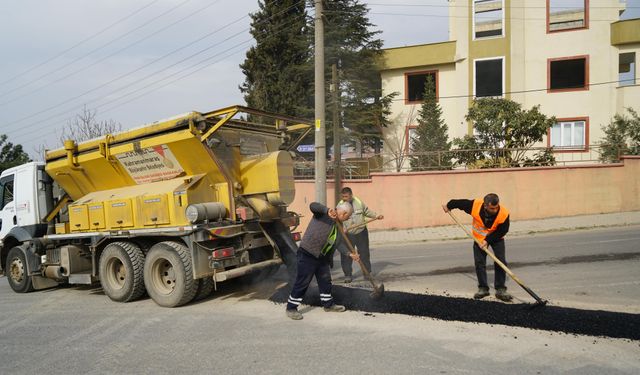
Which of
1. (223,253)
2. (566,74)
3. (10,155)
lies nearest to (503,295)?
(223,253)

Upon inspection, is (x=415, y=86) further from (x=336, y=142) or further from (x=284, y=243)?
(x=284, y=243)

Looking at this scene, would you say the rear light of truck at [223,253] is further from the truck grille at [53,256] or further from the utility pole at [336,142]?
the utility pole at [336,142]

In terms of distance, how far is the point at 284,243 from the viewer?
6.95 metres

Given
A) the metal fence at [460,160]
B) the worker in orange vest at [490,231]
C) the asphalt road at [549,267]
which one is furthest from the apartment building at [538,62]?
the worker in orange vest at [490,231]

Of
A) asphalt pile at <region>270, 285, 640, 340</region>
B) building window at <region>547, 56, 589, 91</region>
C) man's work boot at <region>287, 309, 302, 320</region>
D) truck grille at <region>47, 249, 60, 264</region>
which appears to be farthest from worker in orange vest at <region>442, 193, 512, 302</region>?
building window at <region>547, 56, 589, 91</region>

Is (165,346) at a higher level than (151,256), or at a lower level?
lower

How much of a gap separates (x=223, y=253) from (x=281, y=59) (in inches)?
640

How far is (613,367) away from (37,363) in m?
5.33

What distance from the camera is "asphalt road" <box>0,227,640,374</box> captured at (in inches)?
156

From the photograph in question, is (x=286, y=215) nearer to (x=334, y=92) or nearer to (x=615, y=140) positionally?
(x=334, y=92)

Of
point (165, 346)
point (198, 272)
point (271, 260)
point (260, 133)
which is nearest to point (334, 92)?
point (260, 133)

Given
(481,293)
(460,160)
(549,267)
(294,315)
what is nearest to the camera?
(294,315)

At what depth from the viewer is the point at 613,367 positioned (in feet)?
12.1

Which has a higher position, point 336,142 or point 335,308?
point 336,142
